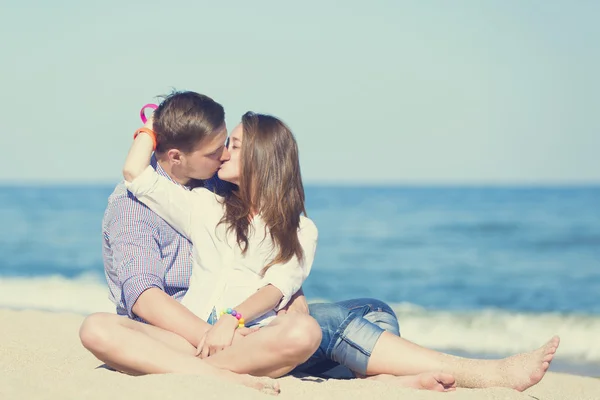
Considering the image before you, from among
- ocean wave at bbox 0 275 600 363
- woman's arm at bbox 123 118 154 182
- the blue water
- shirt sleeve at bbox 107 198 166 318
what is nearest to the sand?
shirt sleeve at bbox 107 198 166 318

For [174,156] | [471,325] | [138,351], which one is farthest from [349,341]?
[471,325]

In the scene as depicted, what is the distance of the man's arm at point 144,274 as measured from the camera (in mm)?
3748

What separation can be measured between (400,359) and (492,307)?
7.03 m

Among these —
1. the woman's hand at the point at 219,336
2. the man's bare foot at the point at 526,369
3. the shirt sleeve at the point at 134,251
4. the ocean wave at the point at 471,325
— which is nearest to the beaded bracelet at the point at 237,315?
the woman's hand at the point at 219,336

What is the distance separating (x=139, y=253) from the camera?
3846mm

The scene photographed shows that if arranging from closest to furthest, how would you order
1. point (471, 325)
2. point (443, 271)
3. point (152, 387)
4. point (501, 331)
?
point (152, 387) < point (501, 331) < point (471, 325) < point (443, 271)

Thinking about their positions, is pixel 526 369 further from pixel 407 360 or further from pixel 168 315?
pixel 168 315

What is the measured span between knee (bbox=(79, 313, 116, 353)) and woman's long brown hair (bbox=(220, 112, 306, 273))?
2.45 ft

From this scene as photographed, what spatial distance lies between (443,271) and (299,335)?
452 inches

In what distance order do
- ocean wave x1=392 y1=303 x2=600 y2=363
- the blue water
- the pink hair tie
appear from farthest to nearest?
the blue water
ocean wave x1=392 y1=303 x2=600 y2=363
the pink hair tie

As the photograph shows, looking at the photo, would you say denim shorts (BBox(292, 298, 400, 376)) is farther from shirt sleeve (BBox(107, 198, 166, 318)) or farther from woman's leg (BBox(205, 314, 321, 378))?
shirt sleeve (BBox(107, 198, 166, 318))

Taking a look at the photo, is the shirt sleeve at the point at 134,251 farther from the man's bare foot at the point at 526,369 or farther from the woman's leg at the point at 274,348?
the man's bare foot at the point at 526,369

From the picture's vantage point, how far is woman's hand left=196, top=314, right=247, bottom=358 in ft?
12.1

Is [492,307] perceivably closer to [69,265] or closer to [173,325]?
[173,325]
